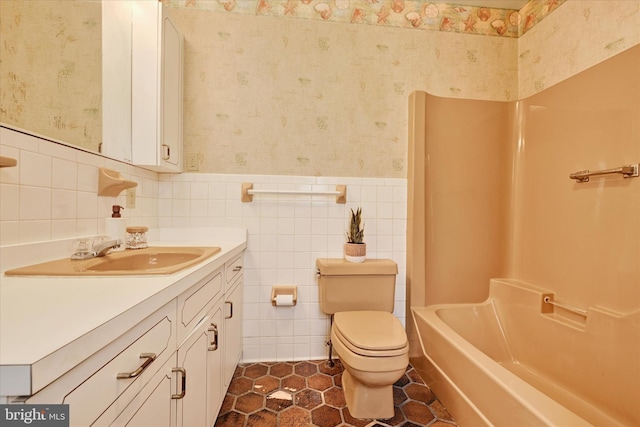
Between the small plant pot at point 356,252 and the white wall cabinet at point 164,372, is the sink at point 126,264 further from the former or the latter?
the small plant pot at point 356,252

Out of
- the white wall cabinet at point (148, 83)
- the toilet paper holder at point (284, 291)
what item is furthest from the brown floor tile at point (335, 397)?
the white wall cabinet at point (148, 83)

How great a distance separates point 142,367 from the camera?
572 mm

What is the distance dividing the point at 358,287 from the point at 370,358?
0.49m

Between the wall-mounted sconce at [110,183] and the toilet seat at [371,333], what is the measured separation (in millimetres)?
1280

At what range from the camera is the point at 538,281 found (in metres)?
1.64

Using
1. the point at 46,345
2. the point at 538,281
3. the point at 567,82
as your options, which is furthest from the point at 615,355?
the point at 46,345

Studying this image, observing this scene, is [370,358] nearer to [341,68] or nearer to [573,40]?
[341,68]

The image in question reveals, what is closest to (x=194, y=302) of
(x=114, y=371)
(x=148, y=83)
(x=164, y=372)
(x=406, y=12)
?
(x=164, y=372)

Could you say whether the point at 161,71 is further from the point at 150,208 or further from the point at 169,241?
the point at 169,241

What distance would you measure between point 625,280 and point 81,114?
2.61 metres

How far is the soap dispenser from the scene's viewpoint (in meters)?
1.21

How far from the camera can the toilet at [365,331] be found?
118 cm

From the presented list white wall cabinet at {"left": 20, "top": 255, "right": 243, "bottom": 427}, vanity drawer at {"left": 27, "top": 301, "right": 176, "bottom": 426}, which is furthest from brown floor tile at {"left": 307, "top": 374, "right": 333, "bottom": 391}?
vanity drawer at {"left": 27, "top": 301, "right": 176, "bottom": 426}

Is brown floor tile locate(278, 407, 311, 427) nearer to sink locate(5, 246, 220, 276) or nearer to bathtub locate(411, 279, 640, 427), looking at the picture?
bathtub locate(411, 279, 640, 427)
